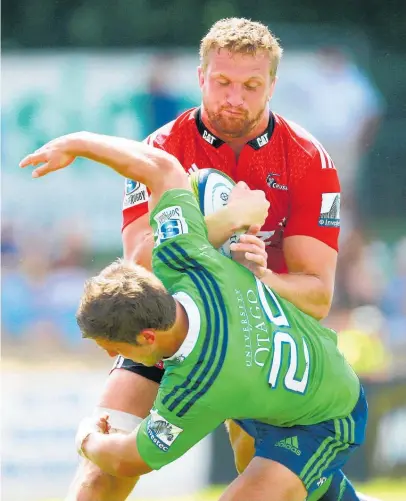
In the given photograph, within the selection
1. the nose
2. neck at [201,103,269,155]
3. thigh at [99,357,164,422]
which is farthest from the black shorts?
the nose

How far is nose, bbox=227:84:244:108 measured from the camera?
13.0 feet

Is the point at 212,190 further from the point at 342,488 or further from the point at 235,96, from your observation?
the point at 342,488

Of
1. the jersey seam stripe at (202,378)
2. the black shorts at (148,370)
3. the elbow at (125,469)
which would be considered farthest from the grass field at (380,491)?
the jersey seam stripe at (202,378)

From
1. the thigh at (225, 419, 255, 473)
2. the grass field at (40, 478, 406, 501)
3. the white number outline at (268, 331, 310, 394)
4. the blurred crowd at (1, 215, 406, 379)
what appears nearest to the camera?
the white number outline at (268, 331, 310, 394)

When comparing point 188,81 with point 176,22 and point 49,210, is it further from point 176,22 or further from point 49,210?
point 49,210

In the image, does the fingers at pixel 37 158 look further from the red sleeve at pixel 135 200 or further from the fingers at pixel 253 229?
the fingers at pixel 253 229

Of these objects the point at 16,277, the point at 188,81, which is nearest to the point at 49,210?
the point at 16,277

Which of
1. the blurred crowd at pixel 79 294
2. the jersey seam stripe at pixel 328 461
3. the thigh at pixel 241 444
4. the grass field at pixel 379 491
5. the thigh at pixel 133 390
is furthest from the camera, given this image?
the blurred crowd at pixel 79 294

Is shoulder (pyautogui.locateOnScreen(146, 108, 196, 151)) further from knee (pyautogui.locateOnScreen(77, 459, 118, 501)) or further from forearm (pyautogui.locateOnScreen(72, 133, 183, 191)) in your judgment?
knee (pyautogui.locateOnScreen(77, 459, 118, 501))

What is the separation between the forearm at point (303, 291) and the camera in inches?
155

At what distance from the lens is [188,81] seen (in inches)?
384

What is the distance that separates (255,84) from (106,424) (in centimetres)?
135

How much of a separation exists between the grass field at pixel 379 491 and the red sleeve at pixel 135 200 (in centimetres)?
378

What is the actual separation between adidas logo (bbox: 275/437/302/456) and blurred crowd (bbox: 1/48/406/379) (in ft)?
15.5
